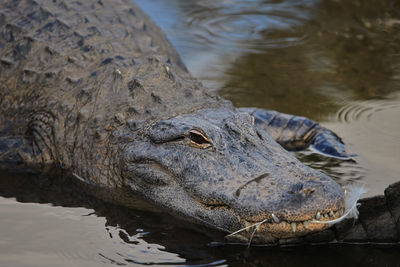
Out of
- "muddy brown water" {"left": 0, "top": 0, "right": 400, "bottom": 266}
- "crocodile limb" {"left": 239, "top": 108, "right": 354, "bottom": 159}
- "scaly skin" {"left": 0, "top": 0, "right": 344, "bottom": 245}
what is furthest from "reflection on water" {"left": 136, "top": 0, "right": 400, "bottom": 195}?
"scaly skin" {"left": 0, "top": 0, "right": 344, "bottom": 245}

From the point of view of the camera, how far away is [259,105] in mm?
5973

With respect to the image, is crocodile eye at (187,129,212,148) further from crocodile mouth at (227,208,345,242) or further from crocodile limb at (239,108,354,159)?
crocodile limb at (239,108,354,159)

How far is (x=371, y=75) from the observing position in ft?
21.6

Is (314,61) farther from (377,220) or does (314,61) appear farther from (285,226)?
(285,226)

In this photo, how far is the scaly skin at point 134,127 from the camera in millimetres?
3748

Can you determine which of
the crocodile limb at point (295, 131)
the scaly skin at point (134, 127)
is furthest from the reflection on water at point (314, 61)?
the scaly skin at point (134, 127)

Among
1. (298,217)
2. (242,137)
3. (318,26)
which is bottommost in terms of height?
(298,217)

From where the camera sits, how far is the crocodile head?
3.52 metres

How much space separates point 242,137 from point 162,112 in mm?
717

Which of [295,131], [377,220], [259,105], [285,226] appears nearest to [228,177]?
[285,226]

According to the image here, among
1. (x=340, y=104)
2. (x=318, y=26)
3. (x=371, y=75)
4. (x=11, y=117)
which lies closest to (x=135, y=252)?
(x=11, y=117)

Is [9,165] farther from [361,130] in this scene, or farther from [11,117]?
[361,130]

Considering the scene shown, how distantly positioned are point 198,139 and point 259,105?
188cm

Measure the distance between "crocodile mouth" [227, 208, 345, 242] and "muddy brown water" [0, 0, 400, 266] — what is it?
12cm
